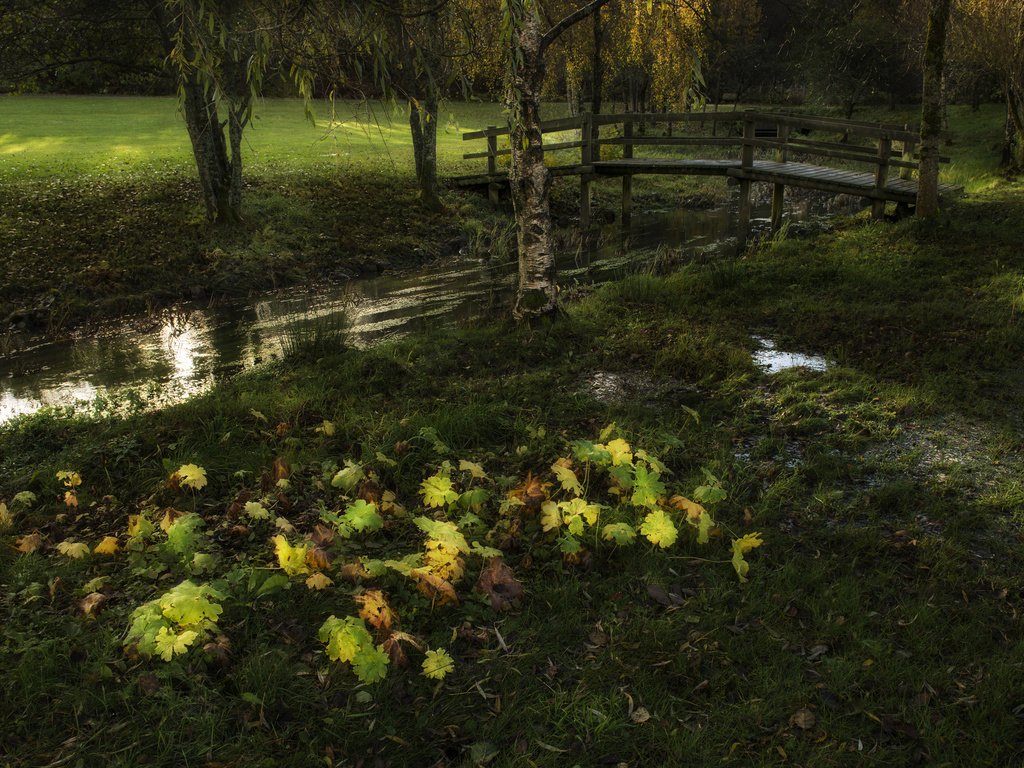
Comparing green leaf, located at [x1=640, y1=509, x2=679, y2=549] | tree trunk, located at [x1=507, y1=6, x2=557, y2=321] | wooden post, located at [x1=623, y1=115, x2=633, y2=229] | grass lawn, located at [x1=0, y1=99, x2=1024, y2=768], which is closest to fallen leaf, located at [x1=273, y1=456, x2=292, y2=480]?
grass lawn, located at [x1=0, y1=99, x2=1024, y2=768]

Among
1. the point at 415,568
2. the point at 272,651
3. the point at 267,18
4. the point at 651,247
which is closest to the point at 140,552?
the point at 272,651

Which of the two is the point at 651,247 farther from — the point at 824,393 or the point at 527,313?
the point at 824,393

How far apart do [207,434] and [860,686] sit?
4.83 meters

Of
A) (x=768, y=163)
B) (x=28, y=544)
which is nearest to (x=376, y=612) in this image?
(x=28, y=544)

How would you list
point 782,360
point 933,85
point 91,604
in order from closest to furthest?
point 91,604 → point 782,360 → point 933,85

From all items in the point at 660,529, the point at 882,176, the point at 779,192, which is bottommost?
the point at 660,529

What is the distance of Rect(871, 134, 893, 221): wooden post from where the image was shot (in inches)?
535

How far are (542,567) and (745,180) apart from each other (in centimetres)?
1505

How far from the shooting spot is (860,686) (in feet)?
11.5

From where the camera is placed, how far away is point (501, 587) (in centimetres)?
408

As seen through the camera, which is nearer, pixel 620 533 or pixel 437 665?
pixel 437 665

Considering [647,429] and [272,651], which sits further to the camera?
[647,429]

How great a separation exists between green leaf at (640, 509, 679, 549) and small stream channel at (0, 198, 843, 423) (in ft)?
17.3

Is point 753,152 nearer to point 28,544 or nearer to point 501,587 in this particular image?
point 501,587
